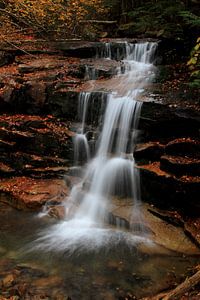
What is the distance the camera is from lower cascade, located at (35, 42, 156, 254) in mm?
7969

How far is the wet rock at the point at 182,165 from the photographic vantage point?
8312mm

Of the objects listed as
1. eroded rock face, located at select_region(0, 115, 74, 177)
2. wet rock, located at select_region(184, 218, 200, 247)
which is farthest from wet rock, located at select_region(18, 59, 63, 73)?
wet rock, located at select_region(184, 218, 200, 247)

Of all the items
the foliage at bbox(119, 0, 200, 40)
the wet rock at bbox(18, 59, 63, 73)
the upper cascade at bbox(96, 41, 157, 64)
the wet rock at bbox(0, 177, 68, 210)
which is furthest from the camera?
the upper cascade at bbox(96, 41, 157, 64)

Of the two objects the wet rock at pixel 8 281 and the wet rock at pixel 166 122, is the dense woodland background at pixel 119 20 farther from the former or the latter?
the wet rock at pixel 8 281

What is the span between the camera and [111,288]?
6.21m

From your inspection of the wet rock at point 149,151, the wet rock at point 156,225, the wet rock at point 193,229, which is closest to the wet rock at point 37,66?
the wet rock at point 149,151

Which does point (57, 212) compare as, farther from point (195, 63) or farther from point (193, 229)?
point (195, 63)

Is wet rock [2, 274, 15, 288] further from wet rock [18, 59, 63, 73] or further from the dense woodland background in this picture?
the dense woodland background

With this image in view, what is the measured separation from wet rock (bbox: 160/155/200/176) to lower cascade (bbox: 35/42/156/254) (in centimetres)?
93

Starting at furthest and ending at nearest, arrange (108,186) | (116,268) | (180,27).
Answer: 1. (180,27)
2. (108,186)
3. (116,268)

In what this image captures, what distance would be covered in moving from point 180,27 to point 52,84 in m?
5.42

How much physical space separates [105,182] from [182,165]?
226 centimetres

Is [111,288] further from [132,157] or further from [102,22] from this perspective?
[102,22]

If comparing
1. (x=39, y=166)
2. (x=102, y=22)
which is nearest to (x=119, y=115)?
(x=39, y=166)
